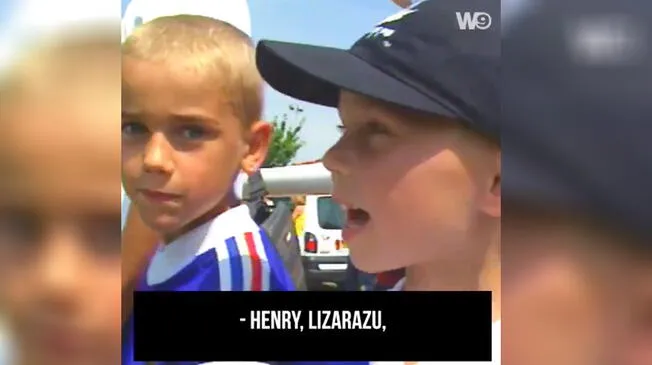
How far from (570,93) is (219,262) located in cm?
135

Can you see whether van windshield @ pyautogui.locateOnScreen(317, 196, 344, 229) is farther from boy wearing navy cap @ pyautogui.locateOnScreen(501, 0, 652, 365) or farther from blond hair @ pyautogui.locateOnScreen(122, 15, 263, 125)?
boy wearing navy cap @ pyautogui.locateOnScreen(501, 0, 652, 365)

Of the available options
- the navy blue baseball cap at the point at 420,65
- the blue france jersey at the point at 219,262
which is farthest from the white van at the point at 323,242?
the navy blue baseball cap at the point at 420,65

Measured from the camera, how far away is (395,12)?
269 cm

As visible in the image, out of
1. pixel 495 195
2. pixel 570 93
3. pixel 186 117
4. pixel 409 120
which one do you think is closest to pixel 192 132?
pixel 186 117

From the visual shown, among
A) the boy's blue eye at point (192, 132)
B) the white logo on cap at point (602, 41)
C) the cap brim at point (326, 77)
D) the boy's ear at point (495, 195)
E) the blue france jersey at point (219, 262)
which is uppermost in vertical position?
the white logo on cap at point (602, 41)

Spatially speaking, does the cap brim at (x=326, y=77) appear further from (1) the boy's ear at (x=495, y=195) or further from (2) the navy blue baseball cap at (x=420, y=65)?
(1) the boy's ear at (x=495, y=195)

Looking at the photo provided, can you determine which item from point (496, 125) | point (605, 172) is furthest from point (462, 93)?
point (605, 172)

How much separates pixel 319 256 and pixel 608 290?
3.38 ft

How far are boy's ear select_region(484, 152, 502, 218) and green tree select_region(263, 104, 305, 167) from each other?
2.21 feet

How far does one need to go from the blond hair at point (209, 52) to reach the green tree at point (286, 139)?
3.5 inches

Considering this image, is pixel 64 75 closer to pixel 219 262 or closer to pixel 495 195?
pixel 219 262

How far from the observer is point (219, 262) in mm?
2717

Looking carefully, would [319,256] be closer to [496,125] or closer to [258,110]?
[258,110]

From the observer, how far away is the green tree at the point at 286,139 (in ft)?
8.81
